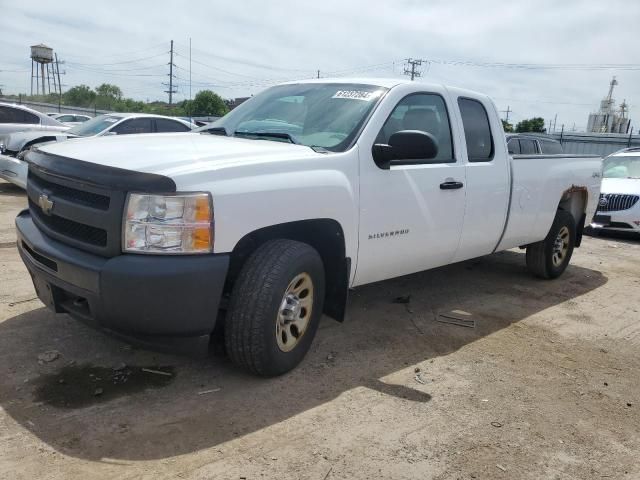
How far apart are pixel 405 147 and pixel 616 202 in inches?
315

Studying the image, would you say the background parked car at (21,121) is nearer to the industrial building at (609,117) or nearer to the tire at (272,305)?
the tire at (272,305)

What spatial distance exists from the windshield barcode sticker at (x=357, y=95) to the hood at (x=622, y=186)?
7.67m

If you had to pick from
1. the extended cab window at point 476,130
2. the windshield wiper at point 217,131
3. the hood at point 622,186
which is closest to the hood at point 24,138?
the windshield wiper at point 217,131

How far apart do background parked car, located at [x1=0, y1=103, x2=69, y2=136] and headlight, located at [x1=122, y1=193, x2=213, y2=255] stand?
404 inches

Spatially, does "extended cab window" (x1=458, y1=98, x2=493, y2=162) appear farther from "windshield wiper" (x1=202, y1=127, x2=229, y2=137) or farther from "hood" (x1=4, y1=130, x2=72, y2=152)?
"hood" (x1=4, y1=130, x2=72, y2=152)

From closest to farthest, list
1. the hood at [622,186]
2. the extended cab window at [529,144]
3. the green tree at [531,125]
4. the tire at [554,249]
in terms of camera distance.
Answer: the tire at [554,249] → the extended cab window at [529,144] → the hood at [622,186] → the green tree at [531,125]

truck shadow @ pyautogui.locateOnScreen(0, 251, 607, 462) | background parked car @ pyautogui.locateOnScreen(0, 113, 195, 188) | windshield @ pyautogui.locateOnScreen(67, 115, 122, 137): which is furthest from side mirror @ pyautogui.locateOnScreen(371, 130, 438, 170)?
windshield @ pyautogui.locateOnScreen(67, 115, 122, 137)

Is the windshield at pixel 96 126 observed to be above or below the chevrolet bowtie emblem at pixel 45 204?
above


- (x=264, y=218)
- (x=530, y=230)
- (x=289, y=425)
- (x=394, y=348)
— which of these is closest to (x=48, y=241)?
(x=264, y=218)

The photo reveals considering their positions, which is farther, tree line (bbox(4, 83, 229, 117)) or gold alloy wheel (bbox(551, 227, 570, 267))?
tree line (bbox(4, 83, 229, 117))

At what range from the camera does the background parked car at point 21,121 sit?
1223cm

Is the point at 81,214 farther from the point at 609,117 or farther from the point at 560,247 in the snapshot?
the point at 609,117

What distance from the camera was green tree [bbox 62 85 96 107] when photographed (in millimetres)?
75438

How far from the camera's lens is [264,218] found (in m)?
3.21
